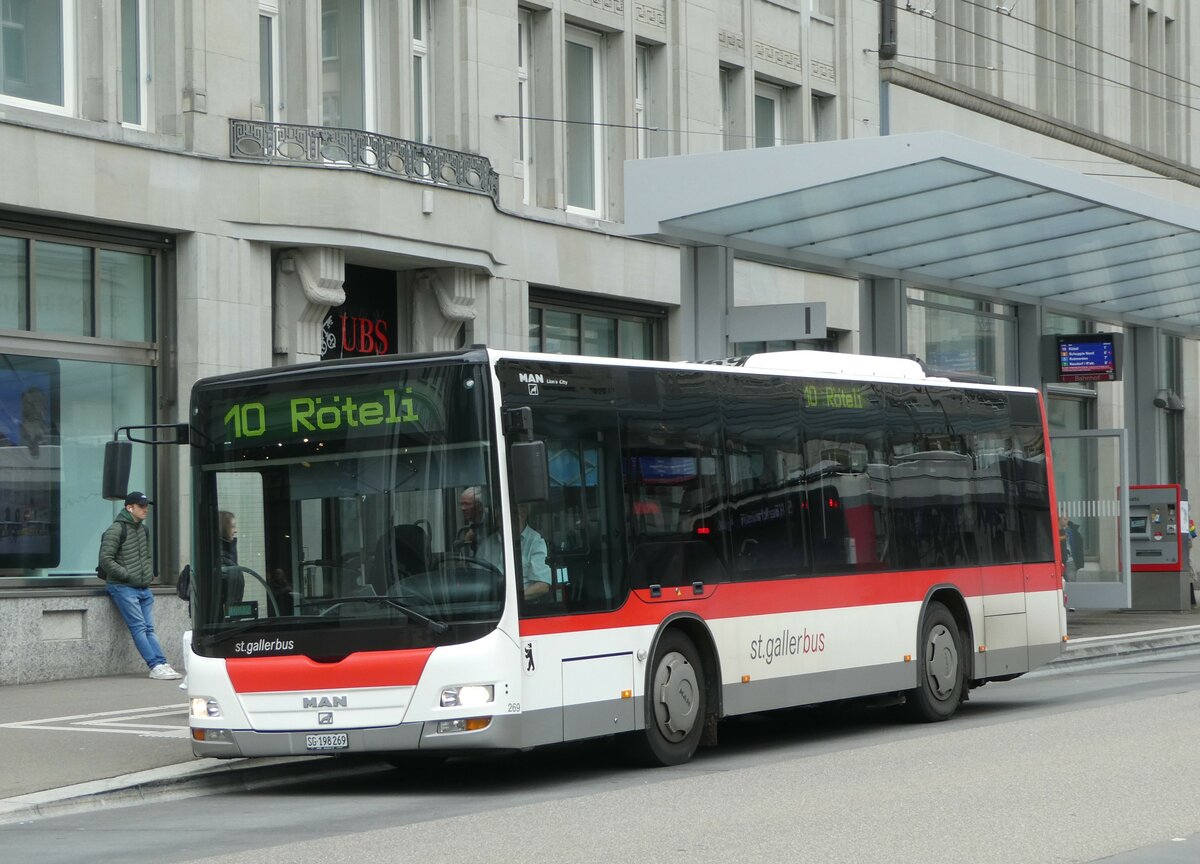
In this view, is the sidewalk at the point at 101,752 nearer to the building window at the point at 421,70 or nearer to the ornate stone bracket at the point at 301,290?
the ornate stone bracket at the point at 301,290

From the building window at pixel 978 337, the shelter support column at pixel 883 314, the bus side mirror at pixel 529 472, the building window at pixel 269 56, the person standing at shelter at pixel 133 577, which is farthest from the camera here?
the building window at pixel 978 337

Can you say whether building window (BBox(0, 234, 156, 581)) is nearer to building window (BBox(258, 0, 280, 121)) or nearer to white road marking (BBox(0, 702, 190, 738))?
building window (BBox(258, 0, 280, 121))

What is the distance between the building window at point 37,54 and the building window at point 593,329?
295 inches

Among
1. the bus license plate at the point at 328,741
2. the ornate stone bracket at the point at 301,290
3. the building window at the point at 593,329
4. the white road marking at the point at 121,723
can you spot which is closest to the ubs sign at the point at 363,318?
the ornate stone bracket at the point at 301,290

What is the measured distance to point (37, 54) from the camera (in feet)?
63.7

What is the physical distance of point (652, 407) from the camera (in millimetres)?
12391

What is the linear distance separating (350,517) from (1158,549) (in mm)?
21605

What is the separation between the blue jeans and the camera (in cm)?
1816

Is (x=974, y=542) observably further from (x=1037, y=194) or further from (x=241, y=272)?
(x=241, y=272)

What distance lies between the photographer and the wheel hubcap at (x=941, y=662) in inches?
595

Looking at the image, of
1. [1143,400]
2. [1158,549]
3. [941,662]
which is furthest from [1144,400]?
[941,662]

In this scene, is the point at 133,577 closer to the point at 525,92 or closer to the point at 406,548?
the point at 406,548

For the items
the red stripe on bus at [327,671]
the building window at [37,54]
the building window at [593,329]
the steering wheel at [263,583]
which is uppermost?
the building window at [37,54]

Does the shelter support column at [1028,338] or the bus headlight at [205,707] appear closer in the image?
the bus headlight at [205,707]
